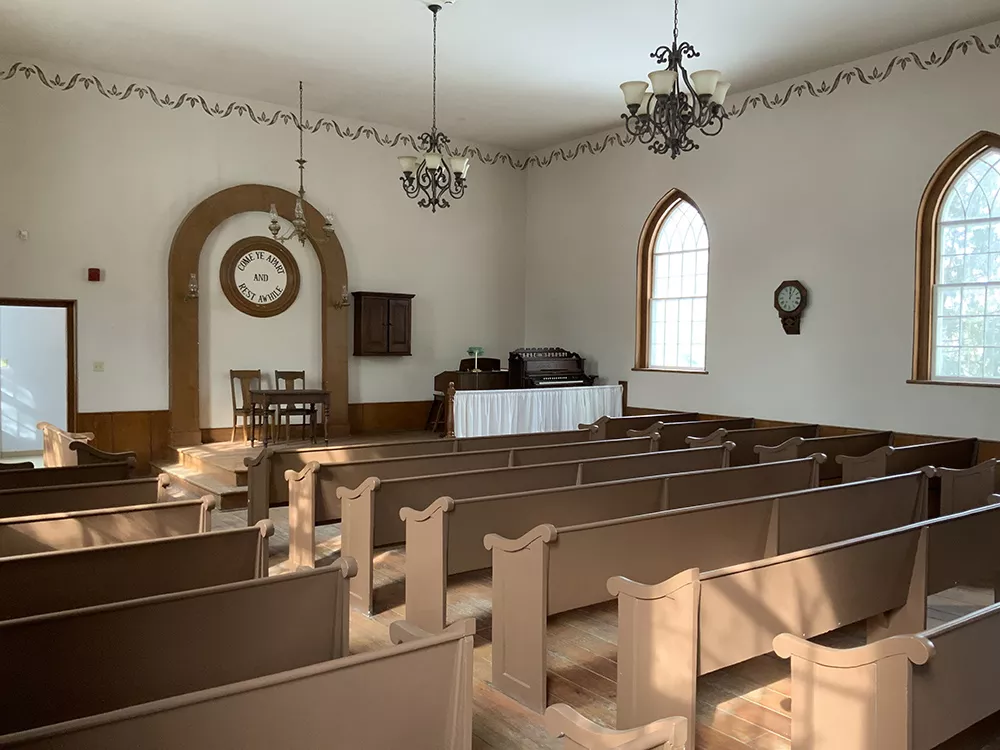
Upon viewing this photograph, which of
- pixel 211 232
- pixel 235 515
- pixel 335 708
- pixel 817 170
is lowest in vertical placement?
pixel 235 515

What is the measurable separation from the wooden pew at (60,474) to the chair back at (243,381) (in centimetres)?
397

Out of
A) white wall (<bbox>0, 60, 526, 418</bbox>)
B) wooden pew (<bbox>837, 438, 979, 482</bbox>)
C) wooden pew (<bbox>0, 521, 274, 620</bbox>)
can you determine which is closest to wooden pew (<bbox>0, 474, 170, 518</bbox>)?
wooden pew (<bbox>0, 521, 274, 620</bbox>)

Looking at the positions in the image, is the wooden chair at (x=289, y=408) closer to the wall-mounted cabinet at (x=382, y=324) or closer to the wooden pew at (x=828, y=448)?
the wall-mounted cabinet at (x=382, y=324)

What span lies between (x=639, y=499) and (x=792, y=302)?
15.7 ft

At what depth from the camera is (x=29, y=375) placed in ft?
32.7

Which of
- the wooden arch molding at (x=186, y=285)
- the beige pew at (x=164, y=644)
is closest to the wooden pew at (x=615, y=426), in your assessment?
the wooden arch molding at (x=186, y=285)

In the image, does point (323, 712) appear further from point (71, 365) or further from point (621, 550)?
point (71, 365)

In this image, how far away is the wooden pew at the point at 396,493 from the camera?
13.5 feet

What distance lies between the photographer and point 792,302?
8.22 metres

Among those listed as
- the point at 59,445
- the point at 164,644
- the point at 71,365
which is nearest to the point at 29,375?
the point at 71,365

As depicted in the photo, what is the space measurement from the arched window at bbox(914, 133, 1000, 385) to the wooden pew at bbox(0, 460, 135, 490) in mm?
6626

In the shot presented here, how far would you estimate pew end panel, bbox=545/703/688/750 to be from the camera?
148cm

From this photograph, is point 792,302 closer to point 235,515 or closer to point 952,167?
point 952,167

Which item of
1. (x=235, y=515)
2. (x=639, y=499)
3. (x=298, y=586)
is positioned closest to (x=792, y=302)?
(x=639, y=499)
